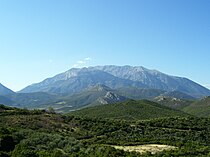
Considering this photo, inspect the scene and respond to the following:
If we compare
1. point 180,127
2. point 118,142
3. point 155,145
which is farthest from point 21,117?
point 180,127

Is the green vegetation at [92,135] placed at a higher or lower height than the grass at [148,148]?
higher

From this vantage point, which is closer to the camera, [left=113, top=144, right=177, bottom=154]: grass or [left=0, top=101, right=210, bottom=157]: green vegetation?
[left=0, top=101, right=210, bottom=157]: green vegetation

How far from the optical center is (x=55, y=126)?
386ft

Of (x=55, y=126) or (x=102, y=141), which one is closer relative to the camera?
(x=102, y=141)

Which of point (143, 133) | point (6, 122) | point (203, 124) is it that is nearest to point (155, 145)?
point (143, 133)

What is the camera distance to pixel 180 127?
134 m

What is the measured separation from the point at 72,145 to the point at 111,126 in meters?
45.8

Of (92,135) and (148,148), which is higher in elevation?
(92,135)

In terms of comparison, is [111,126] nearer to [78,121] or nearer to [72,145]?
[78,121]

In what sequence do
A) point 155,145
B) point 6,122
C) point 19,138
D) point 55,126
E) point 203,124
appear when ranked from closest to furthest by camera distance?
point 19,138
point 155,145
point 6,122
point 55,126
point 203,124

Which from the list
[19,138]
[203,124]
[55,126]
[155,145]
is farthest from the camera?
[203,124]

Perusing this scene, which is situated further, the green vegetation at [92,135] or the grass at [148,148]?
the grass at [148,148]

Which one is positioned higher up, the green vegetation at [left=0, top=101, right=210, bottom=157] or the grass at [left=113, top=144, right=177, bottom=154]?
the green vegetation at [left=0, top=101, right=210, bottom=157]

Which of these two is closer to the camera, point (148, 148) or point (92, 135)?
point (148, 148)
